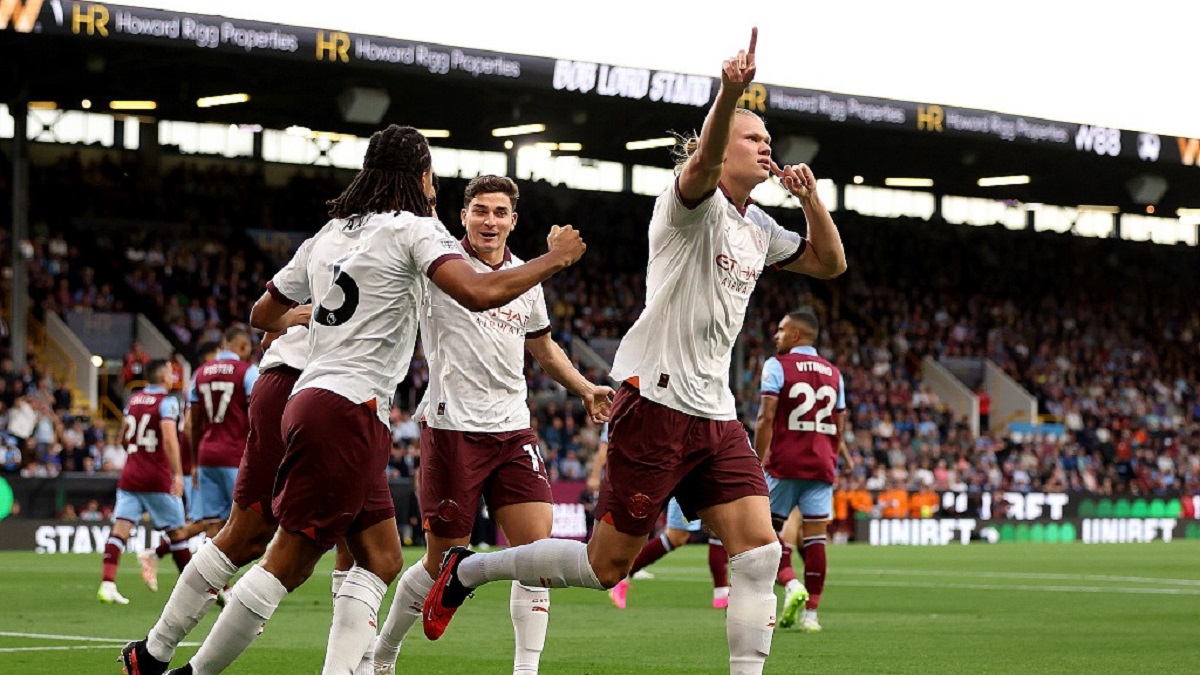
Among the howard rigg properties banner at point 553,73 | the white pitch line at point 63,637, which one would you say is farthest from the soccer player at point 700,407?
the howard rigg properties banner at point 553,73

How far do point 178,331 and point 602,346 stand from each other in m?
9.49

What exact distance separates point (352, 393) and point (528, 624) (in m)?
1.77

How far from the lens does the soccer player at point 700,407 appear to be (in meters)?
7.66

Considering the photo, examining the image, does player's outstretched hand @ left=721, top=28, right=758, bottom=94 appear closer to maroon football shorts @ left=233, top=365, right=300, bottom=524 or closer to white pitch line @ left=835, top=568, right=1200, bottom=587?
maroon football shorts @ left=233, top=365, right=300, bottom=524

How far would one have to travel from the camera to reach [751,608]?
25.0 ft

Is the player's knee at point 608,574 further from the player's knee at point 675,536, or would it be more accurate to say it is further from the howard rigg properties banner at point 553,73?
the howard rigg properties banner at point 553,73

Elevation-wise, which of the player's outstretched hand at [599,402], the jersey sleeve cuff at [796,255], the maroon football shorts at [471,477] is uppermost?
the jersey sleeve cuff at [796,255]

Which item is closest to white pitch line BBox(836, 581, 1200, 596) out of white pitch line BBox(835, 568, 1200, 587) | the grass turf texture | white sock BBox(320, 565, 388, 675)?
the grass turf texture

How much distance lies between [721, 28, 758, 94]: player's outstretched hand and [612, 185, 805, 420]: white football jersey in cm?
86

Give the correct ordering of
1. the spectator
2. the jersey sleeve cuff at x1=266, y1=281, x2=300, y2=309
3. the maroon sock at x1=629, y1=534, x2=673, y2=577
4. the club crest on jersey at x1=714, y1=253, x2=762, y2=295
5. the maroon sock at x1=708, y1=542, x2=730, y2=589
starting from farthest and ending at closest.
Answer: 1. the spectator
2. the maroon sock at x1=629, y1=534, x2=673, y2=577
3. the maroon sock at x1=708, y1=542, x2=730, y2=589
4. the jersey sleeve cuff at x1=266, y1=281, x2=300, y2=309
5. the club crest on jersey at x1=714, y1=253, x2=762, y2=295

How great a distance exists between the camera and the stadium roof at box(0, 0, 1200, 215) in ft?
99.6

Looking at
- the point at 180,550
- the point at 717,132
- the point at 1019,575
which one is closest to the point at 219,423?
the point at 180,550

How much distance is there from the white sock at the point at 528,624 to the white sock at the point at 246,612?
4.63ft

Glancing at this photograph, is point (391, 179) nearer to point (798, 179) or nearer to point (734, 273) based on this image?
point (734, 273)
